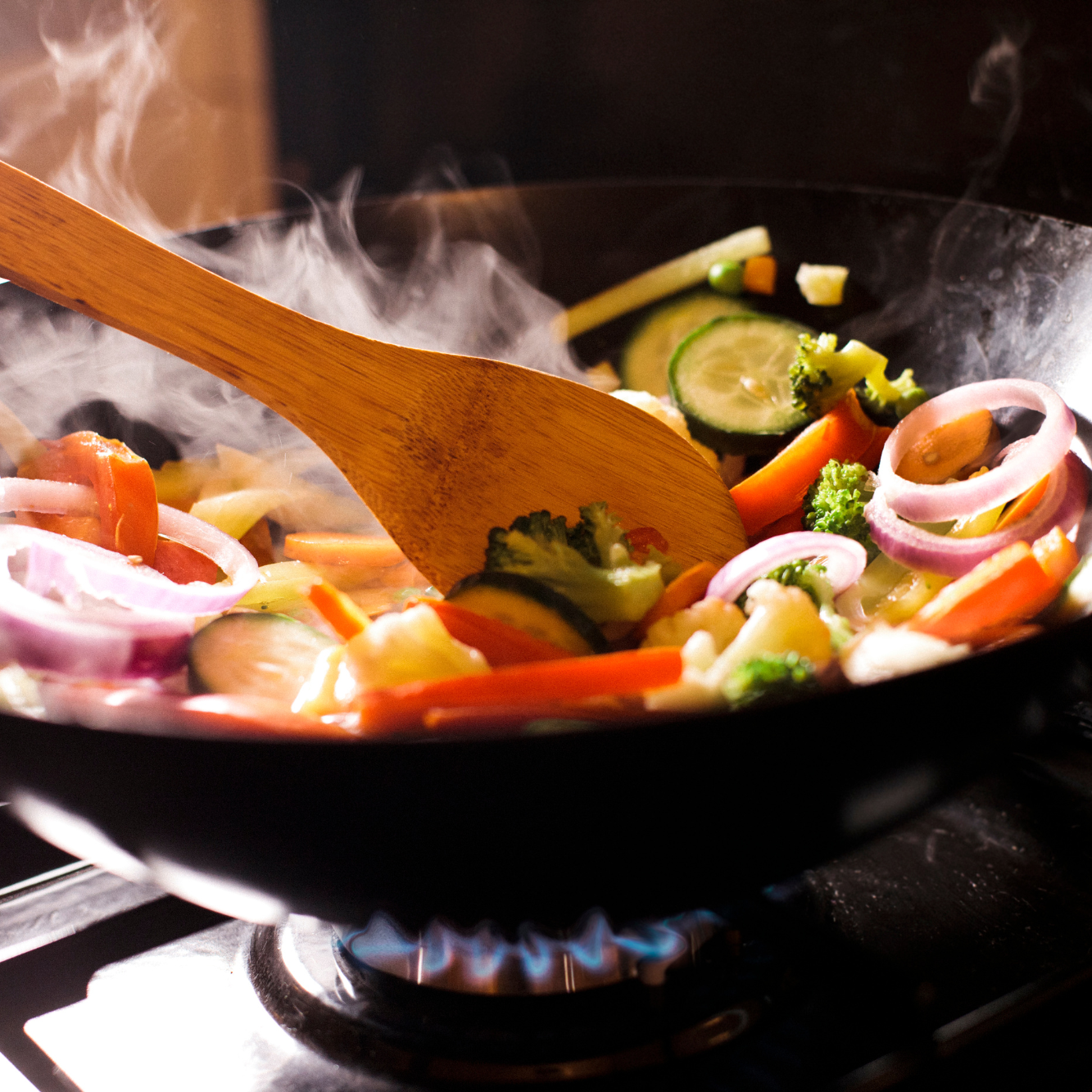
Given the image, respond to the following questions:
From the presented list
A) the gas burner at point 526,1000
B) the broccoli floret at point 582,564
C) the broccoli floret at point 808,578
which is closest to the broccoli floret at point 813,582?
the broccoli floret at point 808,578

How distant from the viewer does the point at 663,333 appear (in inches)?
66.1

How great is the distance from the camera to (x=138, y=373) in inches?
58.2

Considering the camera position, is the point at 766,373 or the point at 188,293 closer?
the point at 188,293

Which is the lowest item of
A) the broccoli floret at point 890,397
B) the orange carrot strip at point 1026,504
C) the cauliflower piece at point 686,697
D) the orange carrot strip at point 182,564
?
the cauliflower piece at point 686,697

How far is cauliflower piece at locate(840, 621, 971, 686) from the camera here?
785mm

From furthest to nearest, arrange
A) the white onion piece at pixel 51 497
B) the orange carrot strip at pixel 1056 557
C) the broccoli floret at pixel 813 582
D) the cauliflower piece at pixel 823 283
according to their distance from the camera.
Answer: the cauliflower piece at pixel 823 283
the white onion piece at pixel 51 497
the broccoli floret at pixel 813 582
the orange carrot strip at pixel 1056 557

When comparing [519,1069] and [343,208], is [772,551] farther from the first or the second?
[343,208]

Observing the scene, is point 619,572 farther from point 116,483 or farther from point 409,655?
point 116,483

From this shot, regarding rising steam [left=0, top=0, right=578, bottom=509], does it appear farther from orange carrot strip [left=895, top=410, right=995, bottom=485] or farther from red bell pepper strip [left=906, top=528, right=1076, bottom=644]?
red bell pepper strip [left=906, top=528, right=1076, bottom=644]

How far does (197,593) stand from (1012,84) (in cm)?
157

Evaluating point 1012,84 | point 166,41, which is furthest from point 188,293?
point 166,41

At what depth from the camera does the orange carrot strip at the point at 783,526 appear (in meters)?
1.37

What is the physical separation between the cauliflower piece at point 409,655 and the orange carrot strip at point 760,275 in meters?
1.00

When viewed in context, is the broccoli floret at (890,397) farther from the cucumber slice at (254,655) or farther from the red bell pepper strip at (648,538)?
the cucumber slice at (254,655)
